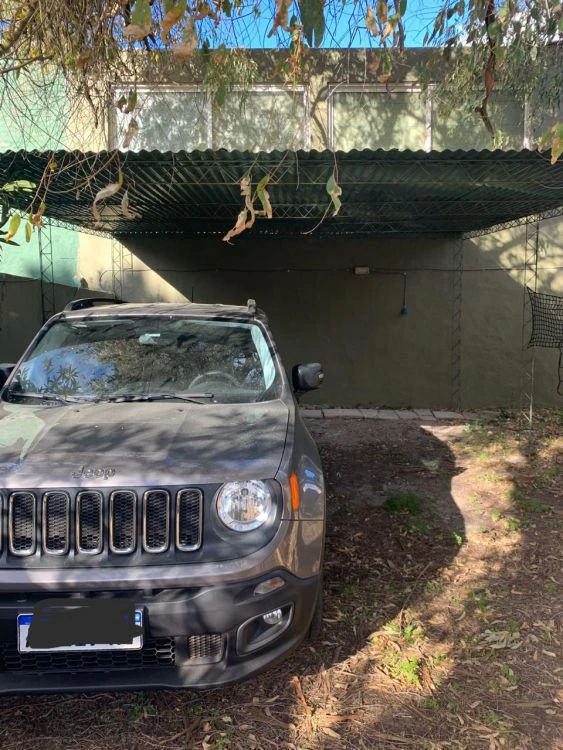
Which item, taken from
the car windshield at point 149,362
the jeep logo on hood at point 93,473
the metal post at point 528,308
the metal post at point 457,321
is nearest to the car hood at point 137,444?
the jeep logo on hood at point 93,473

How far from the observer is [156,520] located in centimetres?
229

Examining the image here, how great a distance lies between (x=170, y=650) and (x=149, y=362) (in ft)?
6.01

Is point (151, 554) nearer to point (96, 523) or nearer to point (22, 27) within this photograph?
point (96, 523)

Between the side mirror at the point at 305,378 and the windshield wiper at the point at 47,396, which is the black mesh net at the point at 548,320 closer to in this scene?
the side mirror at the point at 305,378

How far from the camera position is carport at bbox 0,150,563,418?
513cm

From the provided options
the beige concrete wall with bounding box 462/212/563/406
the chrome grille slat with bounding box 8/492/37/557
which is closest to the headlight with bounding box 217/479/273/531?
the chrome grille slat with bounding box 8/492/37/557

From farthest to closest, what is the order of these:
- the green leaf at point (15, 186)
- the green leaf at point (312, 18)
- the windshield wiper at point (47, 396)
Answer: the green leaf at point (15, 186) → the windshield wiper at point (47, 396) → the green leaf at point (312, 18)

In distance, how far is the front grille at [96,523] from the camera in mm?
2260

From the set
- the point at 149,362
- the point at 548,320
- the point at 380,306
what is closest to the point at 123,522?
the point at 149,362

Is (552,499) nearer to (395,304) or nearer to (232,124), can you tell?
(395,304)

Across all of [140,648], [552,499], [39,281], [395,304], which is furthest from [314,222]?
[140,648]

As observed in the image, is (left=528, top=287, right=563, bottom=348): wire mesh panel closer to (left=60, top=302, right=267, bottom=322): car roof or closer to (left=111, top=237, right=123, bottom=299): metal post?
(left=60, top=302, right=267, bottom=322): car roof

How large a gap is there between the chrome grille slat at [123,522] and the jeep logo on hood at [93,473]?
81mm

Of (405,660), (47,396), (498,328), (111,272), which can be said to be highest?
(111,272)
